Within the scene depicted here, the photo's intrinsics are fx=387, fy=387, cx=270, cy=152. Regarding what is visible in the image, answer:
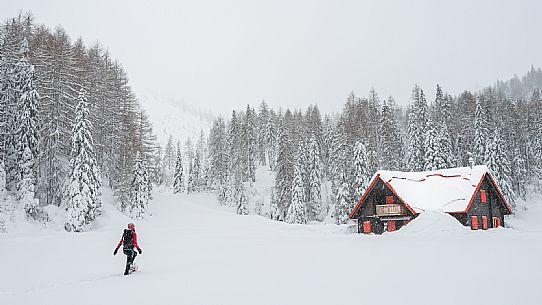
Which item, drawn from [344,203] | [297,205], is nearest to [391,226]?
[344,203]

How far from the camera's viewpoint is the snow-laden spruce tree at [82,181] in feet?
102

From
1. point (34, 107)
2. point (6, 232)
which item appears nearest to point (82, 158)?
point (34, 107)

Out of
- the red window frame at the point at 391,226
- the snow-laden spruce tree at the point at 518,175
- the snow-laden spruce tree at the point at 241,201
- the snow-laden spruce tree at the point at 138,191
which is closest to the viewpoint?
the red window frame at the point at 391,226

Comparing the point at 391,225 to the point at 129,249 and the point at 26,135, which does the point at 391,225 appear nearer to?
the point at 129,249

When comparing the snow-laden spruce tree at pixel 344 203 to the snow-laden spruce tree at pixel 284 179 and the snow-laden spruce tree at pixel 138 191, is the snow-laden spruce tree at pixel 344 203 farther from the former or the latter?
the snow-laden spruce tree at pixel 138 191

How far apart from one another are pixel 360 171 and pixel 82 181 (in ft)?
102

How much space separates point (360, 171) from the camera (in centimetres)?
4784

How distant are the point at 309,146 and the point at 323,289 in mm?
56172

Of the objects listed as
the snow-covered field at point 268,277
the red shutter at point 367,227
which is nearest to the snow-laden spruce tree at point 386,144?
the red shutter at point 367,227

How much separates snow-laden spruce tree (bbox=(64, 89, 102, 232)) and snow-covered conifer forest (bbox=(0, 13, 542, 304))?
115 millimetres

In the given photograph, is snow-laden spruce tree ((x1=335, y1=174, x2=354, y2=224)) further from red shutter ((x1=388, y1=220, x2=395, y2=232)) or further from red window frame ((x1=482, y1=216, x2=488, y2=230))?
red window frame ((x1=482, y1=216, x2=488, y2=230))

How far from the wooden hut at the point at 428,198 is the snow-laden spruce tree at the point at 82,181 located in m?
23.3

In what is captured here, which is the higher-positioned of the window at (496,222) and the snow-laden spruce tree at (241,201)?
the snow-laden spruce tree at (241,201)

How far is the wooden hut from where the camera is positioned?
32.4 m
